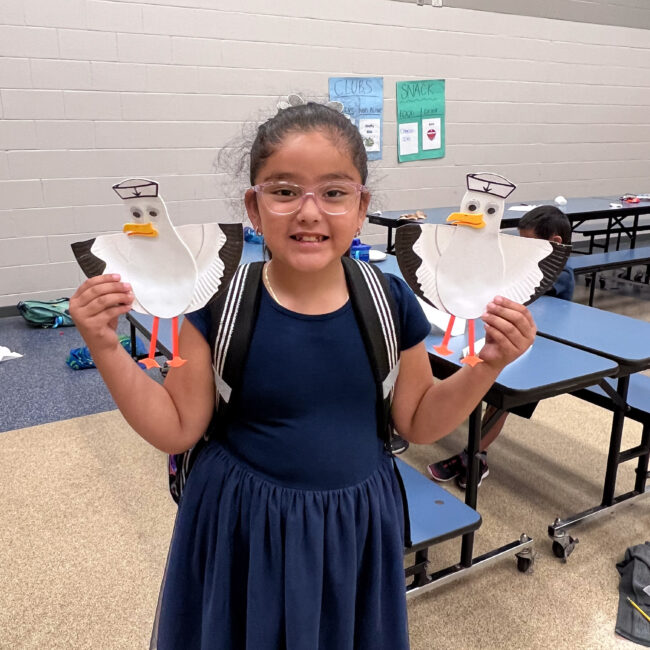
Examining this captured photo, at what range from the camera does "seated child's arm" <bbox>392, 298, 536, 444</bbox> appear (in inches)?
31.0

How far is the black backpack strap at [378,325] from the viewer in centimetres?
92

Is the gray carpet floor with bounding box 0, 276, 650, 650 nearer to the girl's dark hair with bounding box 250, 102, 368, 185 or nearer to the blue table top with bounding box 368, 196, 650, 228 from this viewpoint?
the girl's dark hair with bounding box 250, 102, 368, 185

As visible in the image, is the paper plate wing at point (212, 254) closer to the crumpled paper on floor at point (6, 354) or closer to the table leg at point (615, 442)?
the table leg at point (615, 442)

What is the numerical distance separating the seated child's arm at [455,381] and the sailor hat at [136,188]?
456 millimetres

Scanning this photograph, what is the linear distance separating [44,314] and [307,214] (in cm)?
361

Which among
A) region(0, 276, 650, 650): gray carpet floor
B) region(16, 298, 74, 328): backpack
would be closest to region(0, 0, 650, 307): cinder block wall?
region(16, 298, 74, 328): backpack

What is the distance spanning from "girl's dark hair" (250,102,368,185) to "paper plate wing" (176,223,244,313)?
118mm

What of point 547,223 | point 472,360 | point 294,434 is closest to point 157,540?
point 294,434

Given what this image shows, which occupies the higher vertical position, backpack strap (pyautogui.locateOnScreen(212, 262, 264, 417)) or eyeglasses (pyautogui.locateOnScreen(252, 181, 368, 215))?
eyeglasses (pyautogui.locateOnScreen(252, 181, 368, 215))

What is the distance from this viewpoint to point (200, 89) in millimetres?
4281

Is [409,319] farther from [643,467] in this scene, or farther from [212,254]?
[643,467]

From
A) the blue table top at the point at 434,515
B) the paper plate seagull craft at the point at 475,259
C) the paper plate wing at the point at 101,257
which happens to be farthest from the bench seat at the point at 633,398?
the paper plate wing at the point at 101,257

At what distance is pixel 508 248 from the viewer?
0.84 metres

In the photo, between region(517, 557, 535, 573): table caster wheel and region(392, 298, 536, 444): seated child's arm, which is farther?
region(517, 557, 535, 573): table caster wheel
